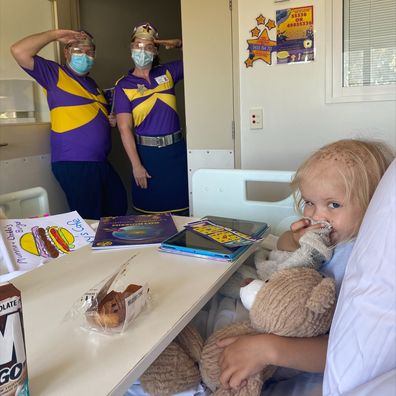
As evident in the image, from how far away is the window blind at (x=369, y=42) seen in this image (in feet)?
5.97

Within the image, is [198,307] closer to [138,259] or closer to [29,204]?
Answer: [138,259]

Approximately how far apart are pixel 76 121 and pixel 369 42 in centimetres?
137

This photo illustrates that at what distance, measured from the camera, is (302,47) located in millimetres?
1969

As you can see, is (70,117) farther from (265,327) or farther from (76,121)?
(265,327)

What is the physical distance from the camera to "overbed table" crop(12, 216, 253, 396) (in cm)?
50

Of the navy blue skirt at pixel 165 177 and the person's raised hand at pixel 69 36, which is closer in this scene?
the person's raised hand at pixel 69 36

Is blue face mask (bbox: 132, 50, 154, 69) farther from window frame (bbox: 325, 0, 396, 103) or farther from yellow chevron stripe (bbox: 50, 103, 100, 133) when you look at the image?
window frame (bbox: 325, 0, 396, 103)

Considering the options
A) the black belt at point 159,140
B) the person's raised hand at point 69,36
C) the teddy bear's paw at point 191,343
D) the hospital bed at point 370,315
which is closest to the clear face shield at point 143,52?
the person's raised hand at point 69,36

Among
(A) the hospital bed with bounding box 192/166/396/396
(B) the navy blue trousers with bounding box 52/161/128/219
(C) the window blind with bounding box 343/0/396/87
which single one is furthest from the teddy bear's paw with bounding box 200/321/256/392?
(B) the navy blue trousers with bounding box 52/161/128/219

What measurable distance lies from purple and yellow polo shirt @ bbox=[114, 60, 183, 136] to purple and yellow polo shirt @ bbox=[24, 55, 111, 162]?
144 millimetres

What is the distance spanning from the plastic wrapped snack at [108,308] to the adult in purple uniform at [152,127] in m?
1.64

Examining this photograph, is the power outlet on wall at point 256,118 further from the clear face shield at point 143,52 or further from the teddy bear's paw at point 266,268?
the teddy bear's paw at point 266,268

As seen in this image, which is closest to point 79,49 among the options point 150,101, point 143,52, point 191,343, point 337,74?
point 143,52

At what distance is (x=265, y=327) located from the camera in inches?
27.5
